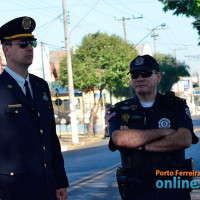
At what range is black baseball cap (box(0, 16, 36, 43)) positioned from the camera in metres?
4.84

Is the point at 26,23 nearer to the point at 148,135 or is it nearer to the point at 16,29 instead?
the point at 16,29

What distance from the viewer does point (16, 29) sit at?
4.87 meters

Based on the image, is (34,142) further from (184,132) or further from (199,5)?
(199,5)

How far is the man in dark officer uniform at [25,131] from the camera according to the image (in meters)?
4.50

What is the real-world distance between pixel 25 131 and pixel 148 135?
100 cm

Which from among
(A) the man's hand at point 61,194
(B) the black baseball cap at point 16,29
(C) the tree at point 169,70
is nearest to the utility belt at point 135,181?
(A) the man's hand at point 61,194

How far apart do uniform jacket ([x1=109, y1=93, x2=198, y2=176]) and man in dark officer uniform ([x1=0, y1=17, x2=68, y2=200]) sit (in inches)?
23.0

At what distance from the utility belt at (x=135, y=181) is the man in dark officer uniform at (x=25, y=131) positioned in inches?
20.7

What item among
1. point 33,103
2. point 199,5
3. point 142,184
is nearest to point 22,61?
point 33,103

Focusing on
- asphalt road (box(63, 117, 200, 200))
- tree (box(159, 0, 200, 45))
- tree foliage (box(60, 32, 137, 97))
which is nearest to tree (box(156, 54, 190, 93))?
tree foliage (box(60, 32, 137, 97))

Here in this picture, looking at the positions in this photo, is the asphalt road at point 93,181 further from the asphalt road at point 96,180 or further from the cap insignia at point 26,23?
the cap insignia at point 26,23

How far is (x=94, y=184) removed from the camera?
40.6 feet

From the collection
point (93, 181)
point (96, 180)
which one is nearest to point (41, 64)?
point (96, 180)

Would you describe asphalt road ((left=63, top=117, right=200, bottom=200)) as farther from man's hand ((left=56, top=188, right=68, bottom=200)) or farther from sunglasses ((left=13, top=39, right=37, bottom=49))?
sunglasses ((left=13, top=39, right=37, bottom=49))
